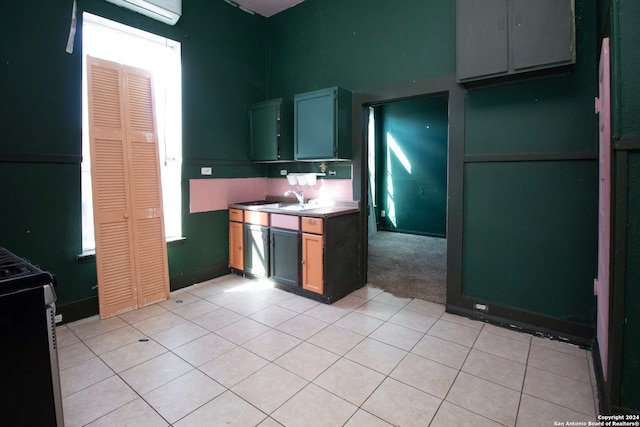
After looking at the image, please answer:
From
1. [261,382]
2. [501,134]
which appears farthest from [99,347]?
[501,134]

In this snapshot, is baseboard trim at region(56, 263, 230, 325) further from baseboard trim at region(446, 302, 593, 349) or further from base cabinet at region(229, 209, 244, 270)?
baseboard trim at region(446, 302, 593, 349)

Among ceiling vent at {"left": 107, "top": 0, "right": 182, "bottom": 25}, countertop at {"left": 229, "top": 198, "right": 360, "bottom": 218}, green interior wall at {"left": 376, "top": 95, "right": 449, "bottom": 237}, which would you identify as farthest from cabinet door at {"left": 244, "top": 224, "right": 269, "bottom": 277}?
green interior wall at {"left": 376, "top": 95, "right": 449, "bottom": 237}

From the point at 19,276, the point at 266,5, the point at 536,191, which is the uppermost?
the point at 266,5

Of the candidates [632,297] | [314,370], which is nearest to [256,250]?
A: [314,370]

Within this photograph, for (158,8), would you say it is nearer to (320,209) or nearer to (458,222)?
(320,209)

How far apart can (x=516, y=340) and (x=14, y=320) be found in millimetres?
3087

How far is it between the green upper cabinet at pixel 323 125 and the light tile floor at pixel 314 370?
1706 mm

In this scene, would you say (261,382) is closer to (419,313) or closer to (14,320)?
(14,320)

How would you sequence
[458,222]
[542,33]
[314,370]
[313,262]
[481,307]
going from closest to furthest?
[314,370] → [542,33] → [481,307] → [458,222] → [313,262]

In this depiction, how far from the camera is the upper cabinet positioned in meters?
2.27

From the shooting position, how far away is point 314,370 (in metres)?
2.21

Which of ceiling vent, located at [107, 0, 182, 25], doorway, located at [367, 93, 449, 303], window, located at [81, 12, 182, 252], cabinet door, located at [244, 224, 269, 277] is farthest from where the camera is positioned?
doorway, located at [367, 93, 449, 303]

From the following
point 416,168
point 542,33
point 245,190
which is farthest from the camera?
point 416,168

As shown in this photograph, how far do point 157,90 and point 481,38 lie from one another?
10.6ft
